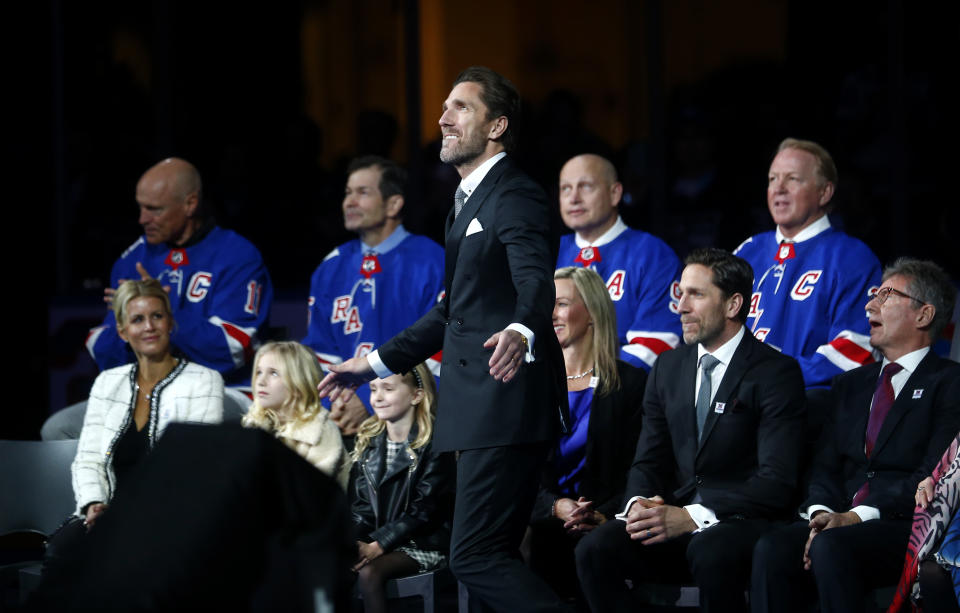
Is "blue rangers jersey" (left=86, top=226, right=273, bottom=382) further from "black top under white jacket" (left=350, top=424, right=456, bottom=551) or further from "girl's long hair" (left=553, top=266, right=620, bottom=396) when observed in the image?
"girl's long hair" (left=553, top=266, right=620, bottom=396)

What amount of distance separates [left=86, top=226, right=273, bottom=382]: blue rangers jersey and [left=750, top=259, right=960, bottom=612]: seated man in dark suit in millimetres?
2598

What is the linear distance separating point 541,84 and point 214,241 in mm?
2276

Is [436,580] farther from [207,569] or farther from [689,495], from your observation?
[207,569]

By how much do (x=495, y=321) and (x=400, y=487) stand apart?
1.29m

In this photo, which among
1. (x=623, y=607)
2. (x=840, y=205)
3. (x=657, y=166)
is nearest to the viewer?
(x=623, y=607)

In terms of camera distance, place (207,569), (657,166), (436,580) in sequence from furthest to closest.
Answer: (657,166)
(436,580)
(207,569)

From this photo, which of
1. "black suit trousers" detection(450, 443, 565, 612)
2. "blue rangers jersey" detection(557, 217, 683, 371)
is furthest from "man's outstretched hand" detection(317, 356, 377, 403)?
"blue rangers jersey" detection(557, 217, 683, 371)

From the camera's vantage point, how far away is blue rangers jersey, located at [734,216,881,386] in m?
4.88

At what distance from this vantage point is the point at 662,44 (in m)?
7.25

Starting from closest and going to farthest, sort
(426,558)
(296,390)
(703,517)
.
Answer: (703,517), (426,558), (296,390)

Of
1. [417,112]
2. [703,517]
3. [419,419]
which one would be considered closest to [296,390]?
[419,419]

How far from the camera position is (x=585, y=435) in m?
4.67

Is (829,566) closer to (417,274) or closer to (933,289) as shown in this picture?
(933,289)

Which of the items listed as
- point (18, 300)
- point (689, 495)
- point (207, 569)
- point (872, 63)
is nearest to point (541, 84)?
point (872, 63)
